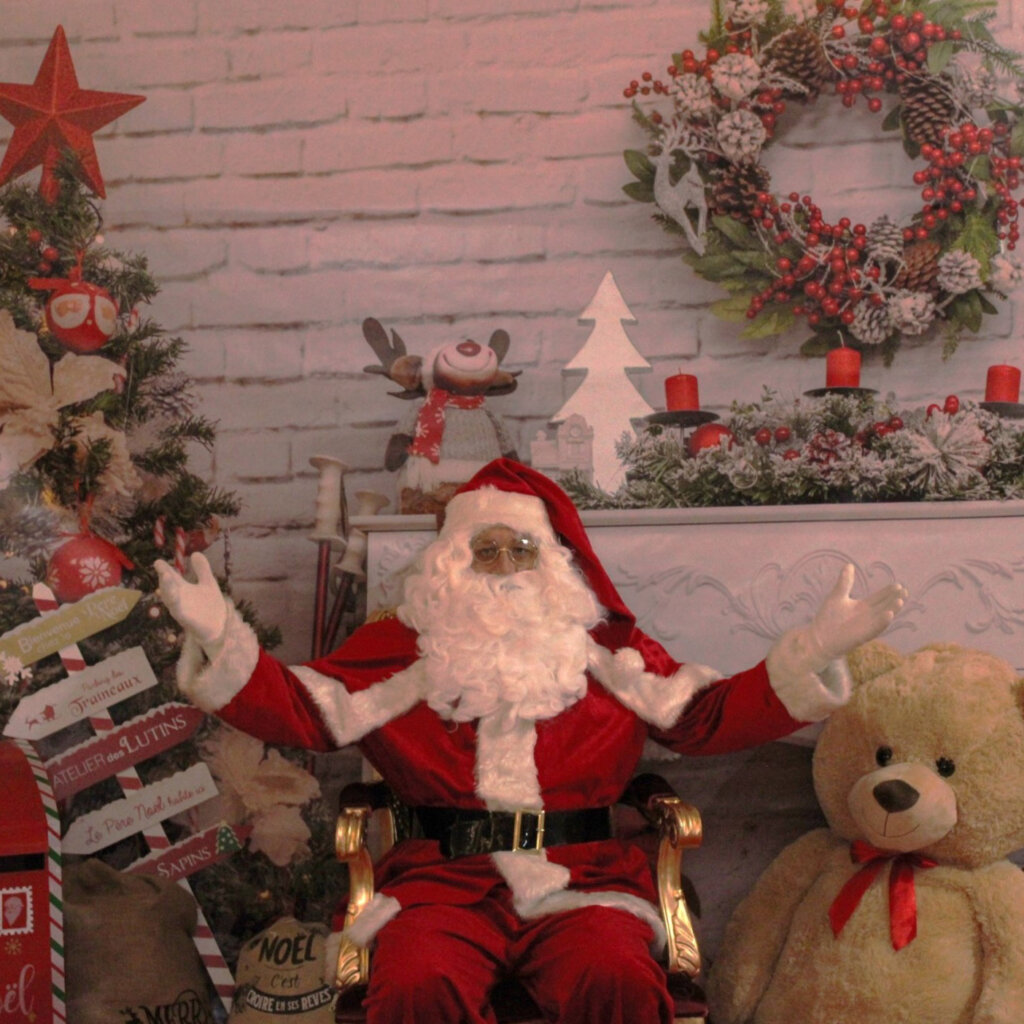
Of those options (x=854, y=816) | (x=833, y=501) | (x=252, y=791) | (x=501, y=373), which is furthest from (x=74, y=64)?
(x=854, y=816)

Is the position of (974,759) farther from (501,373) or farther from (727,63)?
(727,63)

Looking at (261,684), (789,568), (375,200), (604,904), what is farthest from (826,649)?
(375,200)

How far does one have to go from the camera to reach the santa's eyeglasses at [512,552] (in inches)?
92.4

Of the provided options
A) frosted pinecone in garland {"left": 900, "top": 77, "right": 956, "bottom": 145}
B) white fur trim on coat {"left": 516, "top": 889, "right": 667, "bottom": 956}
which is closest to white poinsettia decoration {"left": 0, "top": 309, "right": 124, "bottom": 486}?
white fur trim on coat {"left": 516, "top": 889, "right": 667, "bottom": 956}

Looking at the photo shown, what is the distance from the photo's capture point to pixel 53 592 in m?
2.55

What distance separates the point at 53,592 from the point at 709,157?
6.21 ft

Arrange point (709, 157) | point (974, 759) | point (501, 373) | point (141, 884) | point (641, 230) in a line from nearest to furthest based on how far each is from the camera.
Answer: point (974, 759)
point (141, 884)
point (501, 373)
point (709, 157)
point (641, 230)

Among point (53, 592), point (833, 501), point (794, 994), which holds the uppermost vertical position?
point (833, 501)

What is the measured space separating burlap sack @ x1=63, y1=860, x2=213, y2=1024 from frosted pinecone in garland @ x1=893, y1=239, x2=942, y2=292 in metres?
2.22

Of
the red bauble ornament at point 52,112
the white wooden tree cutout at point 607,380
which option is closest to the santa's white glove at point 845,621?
the white wooden tree cutout at point 607,380

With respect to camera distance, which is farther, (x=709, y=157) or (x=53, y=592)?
(x=709, y=157)

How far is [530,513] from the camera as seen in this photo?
2393mm

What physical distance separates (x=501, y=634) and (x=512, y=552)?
17 centimetres

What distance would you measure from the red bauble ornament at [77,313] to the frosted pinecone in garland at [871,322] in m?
1.77
